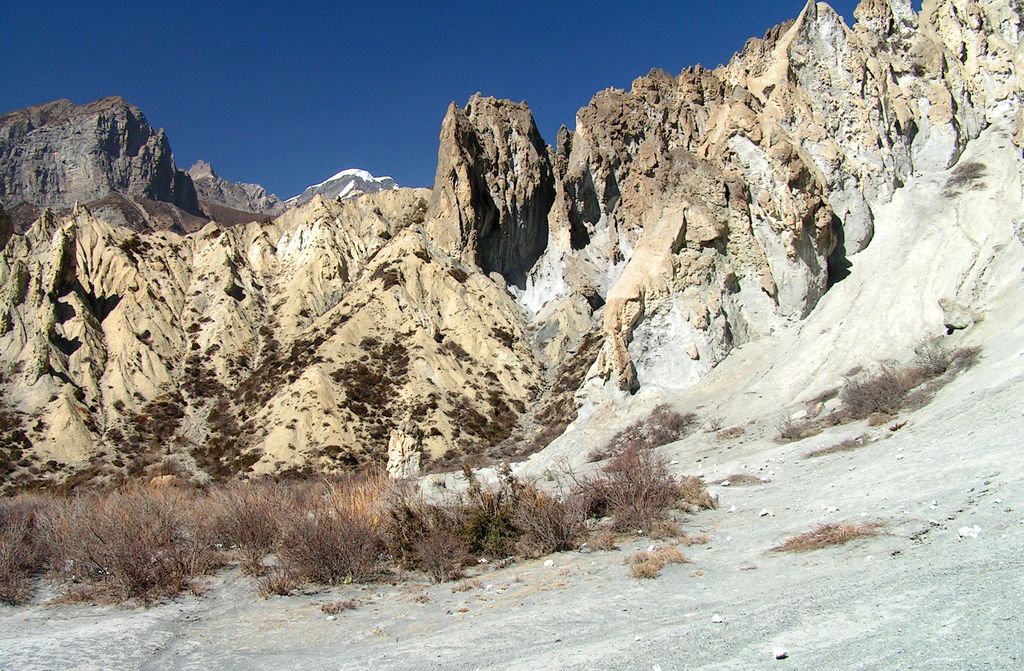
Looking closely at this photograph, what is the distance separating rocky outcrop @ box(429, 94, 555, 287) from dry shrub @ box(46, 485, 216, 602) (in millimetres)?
45799

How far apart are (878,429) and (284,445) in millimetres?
32367

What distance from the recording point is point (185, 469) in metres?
40.4

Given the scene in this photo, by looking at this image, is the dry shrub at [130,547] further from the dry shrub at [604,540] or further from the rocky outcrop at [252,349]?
the rocky outcrop at [252,349]

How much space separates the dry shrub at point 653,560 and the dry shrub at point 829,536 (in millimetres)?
1128

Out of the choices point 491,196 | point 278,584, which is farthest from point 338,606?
point 491,196

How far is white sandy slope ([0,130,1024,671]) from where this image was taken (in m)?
4.53

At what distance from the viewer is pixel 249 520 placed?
1040 cm

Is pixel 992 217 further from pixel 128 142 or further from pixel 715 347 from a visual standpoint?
pixel 128 142

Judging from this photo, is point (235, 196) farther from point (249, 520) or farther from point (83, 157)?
point (249, 520)

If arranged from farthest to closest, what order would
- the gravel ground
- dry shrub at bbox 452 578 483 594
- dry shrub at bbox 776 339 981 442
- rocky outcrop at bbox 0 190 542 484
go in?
rocky outcrop at bbox 0 190 542 484 < dry shrub at bbox 776 339 981 442 < dry shrub at bbox 452 578 483 594 < the gravel ground

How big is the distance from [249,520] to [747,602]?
802 cm

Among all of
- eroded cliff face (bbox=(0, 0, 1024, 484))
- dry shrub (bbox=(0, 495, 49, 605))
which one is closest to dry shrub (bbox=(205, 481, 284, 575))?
dry shrub (bbox=(0, 495, 49, 605))

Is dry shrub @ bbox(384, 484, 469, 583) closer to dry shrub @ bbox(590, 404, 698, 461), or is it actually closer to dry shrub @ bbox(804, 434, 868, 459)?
dry shrub @ bbox(804, 434, 868, 459)

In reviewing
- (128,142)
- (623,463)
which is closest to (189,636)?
(623,463)
